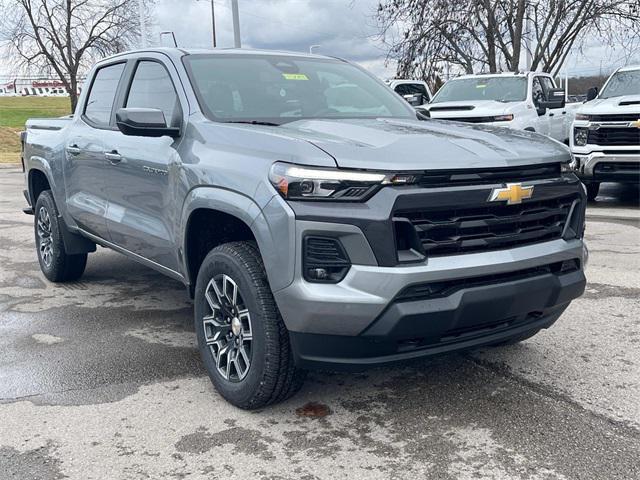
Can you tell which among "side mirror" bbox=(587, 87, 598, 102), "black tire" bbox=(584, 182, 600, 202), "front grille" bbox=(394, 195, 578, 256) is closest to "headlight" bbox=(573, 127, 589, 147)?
"black tire" bbox=(584, 182, 600, 202)

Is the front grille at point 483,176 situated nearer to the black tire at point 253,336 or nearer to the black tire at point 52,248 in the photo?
the black tire at point 253,336

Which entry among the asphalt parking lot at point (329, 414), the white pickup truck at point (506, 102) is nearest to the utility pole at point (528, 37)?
the white pickup truck at point (506, 102)

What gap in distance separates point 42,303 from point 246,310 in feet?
9.60

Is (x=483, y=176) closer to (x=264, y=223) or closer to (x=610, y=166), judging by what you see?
(x=264, y=223)

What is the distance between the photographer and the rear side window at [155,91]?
4.25m

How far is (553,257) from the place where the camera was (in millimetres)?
3414

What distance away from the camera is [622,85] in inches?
440

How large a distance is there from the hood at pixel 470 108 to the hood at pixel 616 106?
4.70 ft

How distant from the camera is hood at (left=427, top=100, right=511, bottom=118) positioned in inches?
446

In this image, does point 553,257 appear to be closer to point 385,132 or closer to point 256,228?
point 385,132

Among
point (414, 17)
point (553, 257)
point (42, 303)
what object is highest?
point (414, 17)

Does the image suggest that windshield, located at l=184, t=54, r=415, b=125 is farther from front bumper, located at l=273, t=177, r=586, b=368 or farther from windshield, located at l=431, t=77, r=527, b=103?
windshield, located at l=431, t=77, r=527, b=103

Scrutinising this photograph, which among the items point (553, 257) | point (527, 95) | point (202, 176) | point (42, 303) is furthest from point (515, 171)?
point (527, 95)

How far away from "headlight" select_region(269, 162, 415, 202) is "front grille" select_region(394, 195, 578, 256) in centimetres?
15
